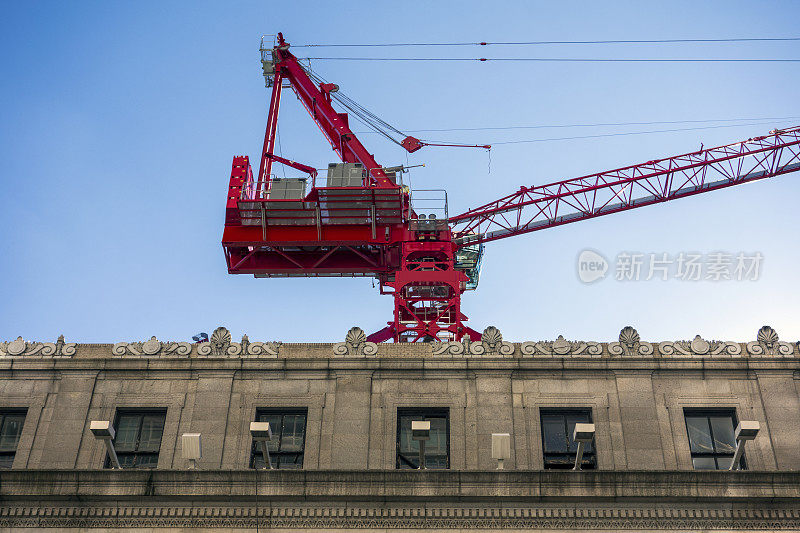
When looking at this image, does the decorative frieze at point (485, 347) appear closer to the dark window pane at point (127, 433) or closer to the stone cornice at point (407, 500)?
the stone cornice at point (407, 500)

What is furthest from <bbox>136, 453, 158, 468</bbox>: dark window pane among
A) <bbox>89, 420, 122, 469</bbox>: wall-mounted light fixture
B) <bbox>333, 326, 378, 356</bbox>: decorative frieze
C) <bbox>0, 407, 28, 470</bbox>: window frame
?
<bbox>333, 326, 378, 356</bbox>: decorative frieze

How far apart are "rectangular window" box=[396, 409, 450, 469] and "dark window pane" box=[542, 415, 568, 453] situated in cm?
267

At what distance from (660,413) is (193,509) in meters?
12.8

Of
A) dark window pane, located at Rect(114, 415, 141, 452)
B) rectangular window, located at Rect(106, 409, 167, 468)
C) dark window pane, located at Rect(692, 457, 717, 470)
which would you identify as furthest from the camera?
dark window pane, located at Rect(114, 415, 141, 452)

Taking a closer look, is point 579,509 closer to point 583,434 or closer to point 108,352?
point 583,434

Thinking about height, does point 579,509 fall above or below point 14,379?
below

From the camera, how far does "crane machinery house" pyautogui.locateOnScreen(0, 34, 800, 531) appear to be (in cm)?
2473

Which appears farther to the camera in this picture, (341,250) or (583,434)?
(341,250)

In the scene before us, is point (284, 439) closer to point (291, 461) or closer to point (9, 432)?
point (291, 461)

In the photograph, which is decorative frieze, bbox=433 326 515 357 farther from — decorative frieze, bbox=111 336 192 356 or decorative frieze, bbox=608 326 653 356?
decorative frieze, bbox=111 336 192 356

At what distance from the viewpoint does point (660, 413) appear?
88.6 feet

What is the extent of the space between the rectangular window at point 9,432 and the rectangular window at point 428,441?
10665mm

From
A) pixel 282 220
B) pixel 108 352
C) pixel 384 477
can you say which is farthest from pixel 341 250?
pixel 384 477

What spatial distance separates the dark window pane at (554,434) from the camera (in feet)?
87.4
